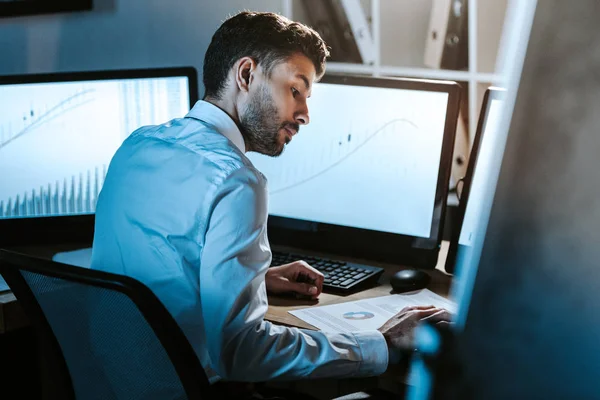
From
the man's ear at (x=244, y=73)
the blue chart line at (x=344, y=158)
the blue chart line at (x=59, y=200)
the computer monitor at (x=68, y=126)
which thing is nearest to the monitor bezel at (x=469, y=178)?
the blue chart line at (x=344, y=158)

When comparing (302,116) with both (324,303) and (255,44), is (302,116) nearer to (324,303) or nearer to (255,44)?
(255,44)

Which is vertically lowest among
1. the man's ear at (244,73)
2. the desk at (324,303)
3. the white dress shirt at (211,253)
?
the desk at (324,303)

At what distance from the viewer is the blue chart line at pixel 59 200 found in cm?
171

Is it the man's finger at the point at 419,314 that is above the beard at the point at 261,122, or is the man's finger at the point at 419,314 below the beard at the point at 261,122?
below

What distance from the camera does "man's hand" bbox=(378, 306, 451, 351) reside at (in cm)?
114

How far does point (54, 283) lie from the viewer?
919 mm

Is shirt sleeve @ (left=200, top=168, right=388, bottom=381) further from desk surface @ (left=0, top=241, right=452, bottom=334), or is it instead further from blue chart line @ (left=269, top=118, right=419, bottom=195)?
blue chart line @ (left=269, top=118, right=419, bottom=195)

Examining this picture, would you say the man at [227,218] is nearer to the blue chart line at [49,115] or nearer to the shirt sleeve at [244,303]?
the shirt sleeve at [244,303]

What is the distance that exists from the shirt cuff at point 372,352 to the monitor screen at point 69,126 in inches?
34.7

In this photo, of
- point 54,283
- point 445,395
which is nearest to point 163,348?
point 54,283

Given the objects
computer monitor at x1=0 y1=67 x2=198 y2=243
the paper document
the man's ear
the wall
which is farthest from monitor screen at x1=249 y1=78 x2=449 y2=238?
the wall

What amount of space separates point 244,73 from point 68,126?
639 millimetres

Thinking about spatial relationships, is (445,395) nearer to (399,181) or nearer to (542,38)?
(542,38)

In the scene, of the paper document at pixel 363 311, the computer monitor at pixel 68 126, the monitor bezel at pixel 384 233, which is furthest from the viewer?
the computer monitor at pixel 68 126
